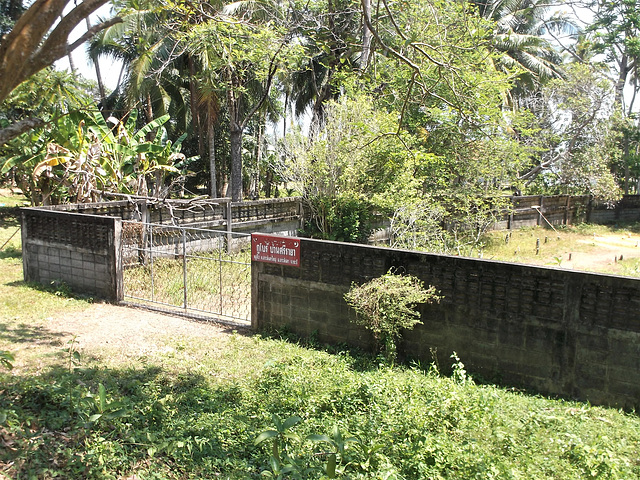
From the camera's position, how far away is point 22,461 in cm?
422

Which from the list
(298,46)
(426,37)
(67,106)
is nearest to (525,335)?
(426,37)

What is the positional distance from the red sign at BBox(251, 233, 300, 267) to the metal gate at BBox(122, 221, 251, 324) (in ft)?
A: 1.29

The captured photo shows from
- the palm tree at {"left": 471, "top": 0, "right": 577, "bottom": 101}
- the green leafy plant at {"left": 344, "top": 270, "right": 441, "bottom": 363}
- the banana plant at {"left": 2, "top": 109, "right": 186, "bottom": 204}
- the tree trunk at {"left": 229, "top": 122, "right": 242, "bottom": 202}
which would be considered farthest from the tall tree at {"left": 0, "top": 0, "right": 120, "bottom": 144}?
the palm tree at {"left": 471, "top": 0, "right": 577, "bottom": 101}

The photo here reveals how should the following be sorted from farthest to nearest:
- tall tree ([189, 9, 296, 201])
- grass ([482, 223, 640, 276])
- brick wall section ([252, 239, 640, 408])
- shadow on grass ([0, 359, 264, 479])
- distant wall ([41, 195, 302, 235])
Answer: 1. grass ([482, 223, 640, 276])
2. tall tree ([189, 9, 296, 201])
3. distant wall ([41, 195, 302, 235])
4. brick wall section ([252, 239, 640, 408])
5. shadow on grass ([0, 359, 264, 479])

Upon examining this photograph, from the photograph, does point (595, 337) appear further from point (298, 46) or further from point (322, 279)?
point (298, 46)

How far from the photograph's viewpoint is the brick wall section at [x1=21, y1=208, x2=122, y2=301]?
1034cm

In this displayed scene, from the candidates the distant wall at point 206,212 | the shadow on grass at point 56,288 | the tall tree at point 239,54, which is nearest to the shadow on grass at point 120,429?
the shadow on grass at point 56,288

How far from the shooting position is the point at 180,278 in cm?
1156

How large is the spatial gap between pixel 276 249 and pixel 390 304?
2.29 meters

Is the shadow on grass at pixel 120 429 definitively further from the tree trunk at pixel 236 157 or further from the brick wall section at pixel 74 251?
the tree trunk at pixel 236 157

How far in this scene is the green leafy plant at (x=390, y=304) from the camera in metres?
7.30

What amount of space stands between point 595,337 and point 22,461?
20.5ft

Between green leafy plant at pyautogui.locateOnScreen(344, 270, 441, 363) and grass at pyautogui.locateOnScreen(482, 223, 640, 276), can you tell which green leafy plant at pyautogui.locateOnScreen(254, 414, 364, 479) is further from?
grass at pyautogui.locateOnScreen(482, 223, 640, 276)

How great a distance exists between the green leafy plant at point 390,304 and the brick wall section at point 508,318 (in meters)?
0.20
